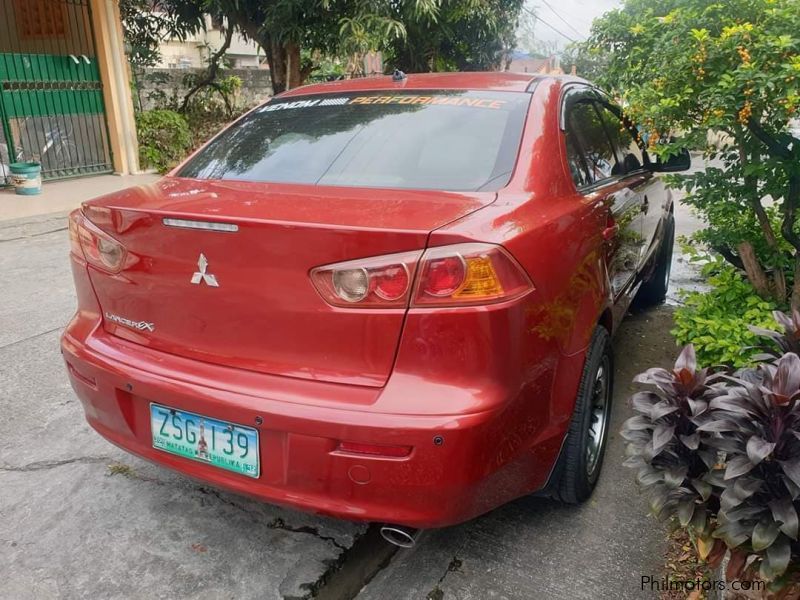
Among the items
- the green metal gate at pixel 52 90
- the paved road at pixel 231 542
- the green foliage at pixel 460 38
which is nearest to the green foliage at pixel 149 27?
the green metal gate at pixel 52 90

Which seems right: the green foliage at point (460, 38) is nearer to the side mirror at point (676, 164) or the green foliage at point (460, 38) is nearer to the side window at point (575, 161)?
the side mirror at point (676, 164)

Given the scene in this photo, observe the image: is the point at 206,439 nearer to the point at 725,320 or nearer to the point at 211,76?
the point at 725,320

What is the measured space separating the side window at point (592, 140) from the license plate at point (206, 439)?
1.73m

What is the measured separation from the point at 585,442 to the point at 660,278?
293 cm

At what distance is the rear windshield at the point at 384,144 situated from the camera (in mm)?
2260

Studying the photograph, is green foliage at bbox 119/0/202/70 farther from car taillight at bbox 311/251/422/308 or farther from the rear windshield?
car taillight at bbox 311/251/422/308

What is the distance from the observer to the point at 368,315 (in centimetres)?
174

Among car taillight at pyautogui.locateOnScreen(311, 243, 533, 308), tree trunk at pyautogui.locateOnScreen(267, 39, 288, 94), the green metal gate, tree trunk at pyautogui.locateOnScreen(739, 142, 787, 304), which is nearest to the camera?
car taillight at pyautogui.locateOnScreen(311, 243, 533, 308)

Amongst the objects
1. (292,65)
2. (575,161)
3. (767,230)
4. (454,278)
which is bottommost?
(767,230)

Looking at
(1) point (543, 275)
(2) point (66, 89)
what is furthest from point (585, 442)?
(2) point (66, 89)

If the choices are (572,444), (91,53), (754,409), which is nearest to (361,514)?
(572,444)

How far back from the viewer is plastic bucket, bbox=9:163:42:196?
328 inches

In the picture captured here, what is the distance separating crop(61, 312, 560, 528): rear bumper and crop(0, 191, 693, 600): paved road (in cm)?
35

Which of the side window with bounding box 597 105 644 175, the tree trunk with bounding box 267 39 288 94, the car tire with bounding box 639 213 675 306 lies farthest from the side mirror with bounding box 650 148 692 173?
the tree trunk with bounding box 267 39 288 94
